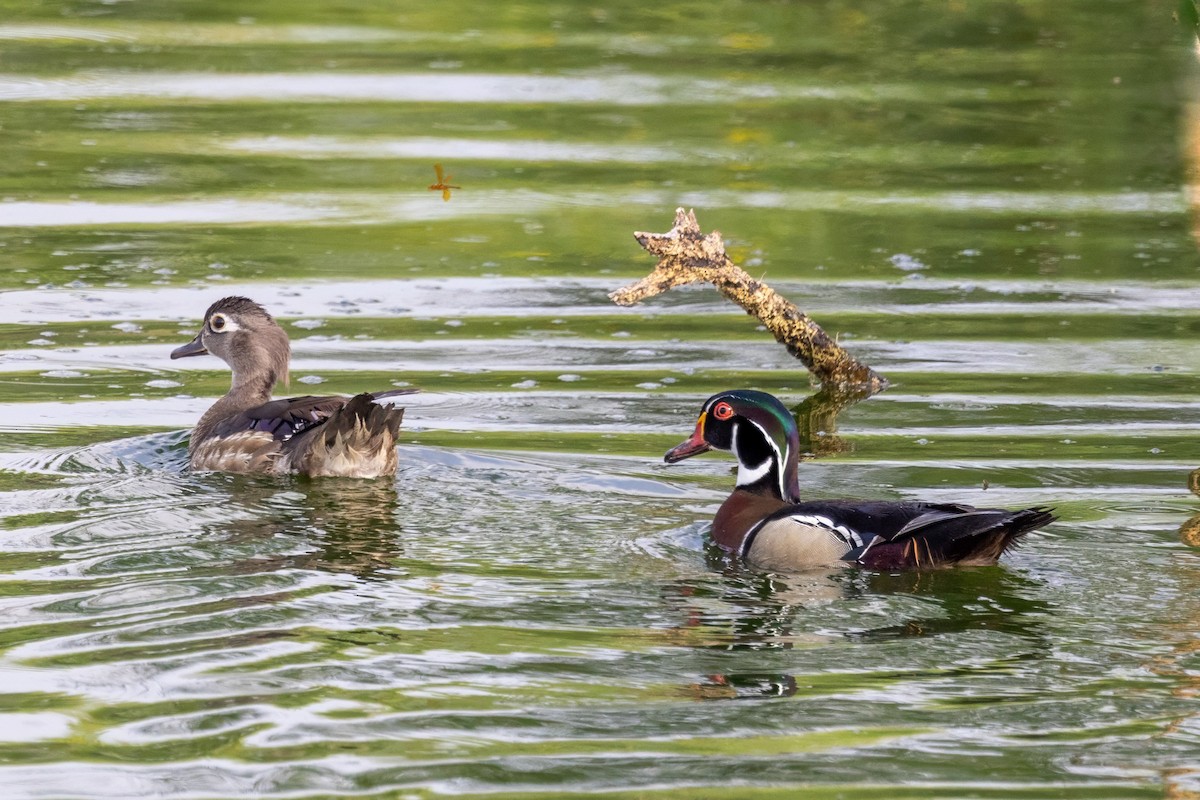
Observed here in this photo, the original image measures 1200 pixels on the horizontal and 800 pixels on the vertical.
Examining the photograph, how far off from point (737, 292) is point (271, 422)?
2.85 metres

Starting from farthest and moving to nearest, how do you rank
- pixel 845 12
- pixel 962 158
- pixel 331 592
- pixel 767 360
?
pixel 845 12 < pixel 962 158 < pixel 767 360 < pixel 331 592

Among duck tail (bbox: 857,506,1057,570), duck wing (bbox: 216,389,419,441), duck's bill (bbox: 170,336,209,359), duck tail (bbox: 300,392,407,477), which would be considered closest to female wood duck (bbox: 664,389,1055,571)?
duck tail (bbox: 857,506,1057,570)

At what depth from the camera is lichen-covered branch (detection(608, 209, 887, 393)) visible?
36.6ft

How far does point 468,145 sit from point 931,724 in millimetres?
12097

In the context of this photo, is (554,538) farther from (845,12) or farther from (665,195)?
(845,12)

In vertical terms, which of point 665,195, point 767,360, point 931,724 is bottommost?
point 931,724

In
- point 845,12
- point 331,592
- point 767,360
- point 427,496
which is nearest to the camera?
point 331,592

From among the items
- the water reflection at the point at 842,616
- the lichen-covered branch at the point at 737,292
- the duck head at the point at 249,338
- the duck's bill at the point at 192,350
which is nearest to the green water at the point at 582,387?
the water reflection at the point at 842,616

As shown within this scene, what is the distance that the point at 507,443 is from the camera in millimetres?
10844

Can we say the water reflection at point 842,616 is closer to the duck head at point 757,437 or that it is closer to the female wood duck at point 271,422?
the duck head at point 757,437

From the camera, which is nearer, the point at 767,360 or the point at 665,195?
the point at 767,360

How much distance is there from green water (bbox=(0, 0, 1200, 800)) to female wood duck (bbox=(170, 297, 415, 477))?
0.66 ft

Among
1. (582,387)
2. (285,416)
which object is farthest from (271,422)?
(582,387)

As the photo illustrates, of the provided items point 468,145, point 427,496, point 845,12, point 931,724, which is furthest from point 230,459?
point 845,12
